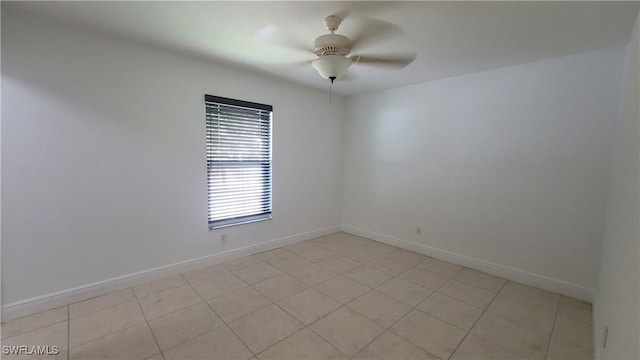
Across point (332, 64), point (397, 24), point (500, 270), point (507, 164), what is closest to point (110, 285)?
point (332, 64)

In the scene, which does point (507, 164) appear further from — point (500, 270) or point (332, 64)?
point (332, 64)

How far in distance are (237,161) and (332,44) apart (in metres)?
1.92

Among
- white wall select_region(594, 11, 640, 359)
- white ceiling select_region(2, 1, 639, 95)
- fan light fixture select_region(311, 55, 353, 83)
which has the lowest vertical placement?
white wall select_region(594, 11, 640, 359)

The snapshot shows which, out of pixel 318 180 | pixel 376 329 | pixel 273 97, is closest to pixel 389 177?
pixel 318 180

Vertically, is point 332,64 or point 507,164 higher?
point 332,64

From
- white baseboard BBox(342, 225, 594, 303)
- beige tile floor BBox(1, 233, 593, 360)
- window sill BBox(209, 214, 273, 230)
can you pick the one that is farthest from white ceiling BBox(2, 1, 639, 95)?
beige tile floor BBox(1, 233, 593, 360)

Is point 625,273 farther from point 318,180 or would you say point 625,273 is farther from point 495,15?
point 318,180

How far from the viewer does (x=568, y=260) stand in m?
2.57

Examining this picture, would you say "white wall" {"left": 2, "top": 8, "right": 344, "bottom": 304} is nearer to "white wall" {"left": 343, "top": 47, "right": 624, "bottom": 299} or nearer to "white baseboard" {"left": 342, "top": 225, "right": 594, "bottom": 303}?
"white wall" {"left": 343, "top": 47, "right": 624, "bottom": 299}

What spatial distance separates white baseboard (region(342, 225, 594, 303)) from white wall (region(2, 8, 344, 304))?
2.32 m

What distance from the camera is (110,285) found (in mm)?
2459

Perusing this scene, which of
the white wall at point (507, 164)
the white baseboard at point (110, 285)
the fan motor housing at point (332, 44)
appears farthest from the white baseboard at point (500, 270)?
the fan motor housing at point (332, 44)

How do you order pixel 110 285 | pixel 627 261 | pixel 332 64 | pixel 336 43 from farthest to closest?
pixel 110 285
pixel 332 64
pixel 336 43
pixel 627 261

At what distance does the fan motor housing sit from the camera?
1929 millimetres
